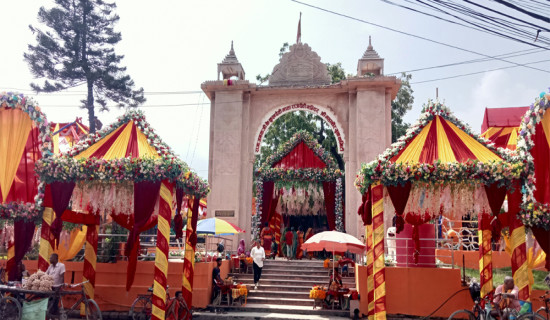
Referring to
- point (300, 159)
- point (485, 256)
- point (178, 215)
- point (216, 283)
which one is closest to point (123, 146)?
point (178, 215)

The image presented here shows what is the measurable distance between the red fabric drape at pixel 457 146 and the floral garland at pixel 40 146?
30.8 feet

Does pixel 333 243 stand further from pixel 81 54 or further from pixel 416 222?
pixel 81 54

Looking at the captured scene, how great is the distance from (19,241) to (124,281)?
301 centimetres

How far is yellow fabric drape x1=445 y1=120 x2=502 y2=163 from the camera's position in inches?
401

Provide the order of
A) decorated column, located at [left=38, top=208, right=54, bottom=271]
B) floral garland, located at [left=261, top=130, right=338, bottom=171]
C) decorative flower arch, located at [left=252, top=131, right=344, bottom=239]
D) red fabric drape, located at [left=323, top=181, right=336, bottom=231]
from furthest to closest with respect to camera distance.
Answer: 1. floral garland, located at [left=261, top=130, right=338, bottom=171]
2. decorative flower arch, located at [left=252, top=131, right=344, bottom=239]
3. red fabric drape, located at [left=323, top=181, right=336, bottom=231]
4. decorated column, located at [left=38, top=208, right=54, bottom=271]

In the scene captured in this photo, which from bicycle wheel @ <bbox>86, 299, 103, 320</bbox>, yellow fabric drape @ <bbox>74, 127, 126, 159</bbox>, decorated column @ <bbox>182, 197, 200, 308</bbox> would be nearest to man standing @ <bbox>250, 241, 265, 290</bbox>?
decorated column @ <bbox>182, 197, 200, 308</bbox>

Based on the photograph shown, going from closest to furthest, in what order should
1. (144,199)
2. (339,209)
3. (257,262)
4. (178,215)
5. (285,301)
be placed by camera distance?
(144,199) < (178,215) < (285,301) < (257,262) < (339,209)

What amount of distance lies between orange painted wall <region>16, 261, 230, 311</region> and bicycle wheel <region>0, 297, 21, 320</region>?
370 cm

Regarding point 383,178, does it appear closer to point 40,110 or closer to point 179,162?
point 179,162

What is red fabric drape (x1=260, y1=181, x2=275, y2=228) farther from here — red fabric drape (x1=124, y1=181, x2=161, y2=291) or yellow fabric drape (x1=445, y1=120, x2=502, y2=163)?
yellow fabric drape (x1=445, y1=120, x2=502, y2=163)

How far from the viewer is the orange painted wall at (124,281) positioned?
12.7 m

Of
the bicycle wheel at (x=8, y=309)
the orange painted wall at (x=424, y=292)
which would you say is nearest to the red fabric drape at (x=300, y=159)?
the orange painted wall at (x=424, y=292)

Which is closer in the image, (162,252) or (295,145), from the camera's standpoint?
(162,252)

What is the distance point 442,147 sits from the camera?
10.5m
